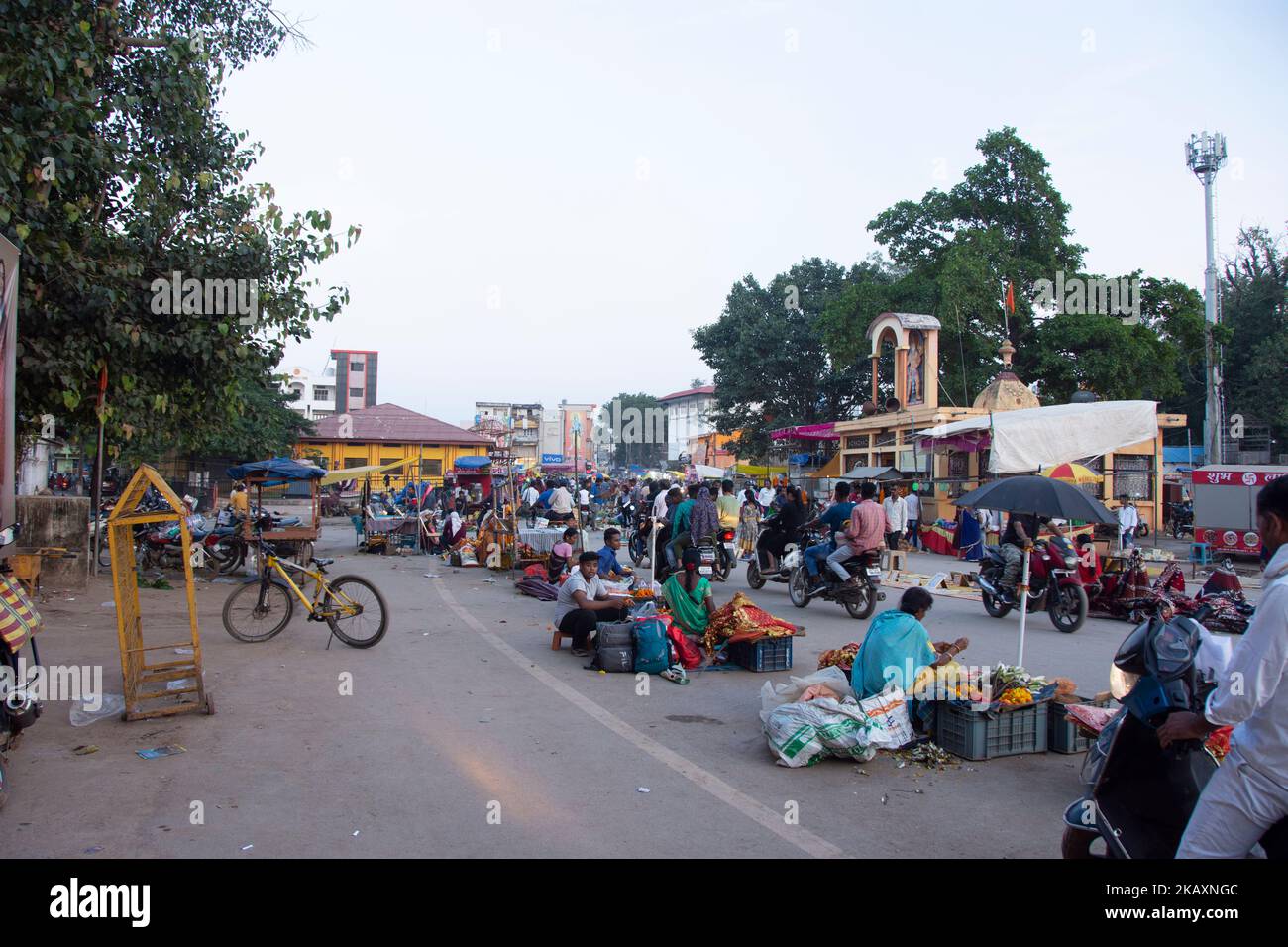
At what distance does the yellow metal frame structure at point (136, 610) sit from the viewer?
586 centimetres

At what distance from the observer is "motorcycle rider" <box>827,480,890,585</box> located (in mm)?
11555

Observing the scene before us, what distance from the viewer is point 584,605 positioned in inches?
352

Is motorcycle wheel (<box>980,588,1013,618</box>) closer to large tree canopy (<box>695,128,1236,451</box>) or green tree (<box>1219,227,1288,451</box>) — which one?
large tree canopy (<box>695,128,1236,451</box>)

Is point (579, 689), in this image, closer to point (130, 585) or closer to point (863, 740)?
point (863, 740)

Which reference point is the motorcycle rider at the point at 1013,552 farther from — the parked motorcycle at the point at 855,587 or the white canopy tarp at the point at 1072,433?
the parked motorcycle at the point at 855,587

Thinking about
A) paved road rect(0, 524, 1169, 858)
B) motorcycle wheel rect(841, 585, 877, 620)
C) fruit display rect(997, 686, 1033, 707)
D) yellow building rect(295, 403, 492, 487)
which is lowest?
paved road rect(0, 524, 1169, 858)

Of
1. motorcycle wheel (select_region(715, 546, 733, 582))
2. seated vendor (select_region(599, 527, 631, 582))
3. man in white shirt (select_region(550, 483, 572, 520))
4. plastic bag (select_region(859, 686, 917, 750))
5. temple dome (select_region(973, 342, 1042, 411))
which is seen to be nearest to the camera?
plastic bag (select_region(859, 686, 917, 750))

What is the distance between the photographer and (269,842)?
413 centimetres

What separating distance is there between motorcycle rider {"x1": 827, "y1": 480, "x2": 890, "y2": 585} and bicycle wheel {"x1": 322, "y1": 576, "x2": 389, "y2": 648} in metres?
5.87

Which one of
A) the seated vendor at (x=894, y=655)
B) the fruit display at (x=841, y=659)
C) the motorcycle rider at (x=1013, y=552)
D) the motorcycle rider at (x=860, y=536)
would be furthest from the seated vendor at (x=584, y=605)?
the motorcycle rider at (x=1013, y=552)

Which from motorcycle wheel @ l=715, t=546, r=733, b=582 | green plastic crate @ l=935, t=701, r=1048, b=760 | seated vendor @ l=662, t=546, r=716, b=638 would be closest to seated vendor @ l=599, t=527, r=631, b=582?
seated vendor @ l=662, t=546, r=716, b=638

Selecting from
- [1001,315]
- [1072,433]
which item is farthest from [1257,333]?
[1072,433]

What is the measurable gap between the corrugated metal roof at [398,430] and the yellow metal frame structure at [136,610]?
42672mm

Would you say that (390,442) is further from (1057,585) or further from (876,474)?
(1057,585)
